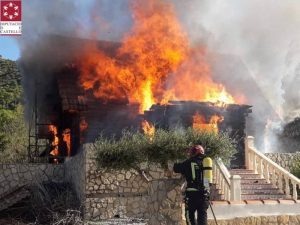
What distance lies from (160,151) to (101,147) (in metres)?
1.89

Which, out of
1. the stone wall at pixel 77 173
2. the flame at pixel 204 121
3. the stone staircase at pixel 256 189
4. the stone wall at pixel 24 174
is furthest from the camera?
the flame at pixel 204 121

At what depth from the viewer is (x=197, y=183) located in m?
8.12

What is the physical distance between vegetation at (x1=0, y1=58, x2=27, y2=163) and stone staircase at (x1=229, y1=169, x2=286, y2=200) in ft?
46.6

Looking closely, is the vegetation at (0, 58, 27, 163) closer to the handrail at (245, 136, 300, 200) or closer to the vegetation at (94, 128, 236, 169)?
the handrail at (245, 136, 300, 200)

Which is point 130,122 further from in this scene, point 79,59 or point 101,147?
point 101,147

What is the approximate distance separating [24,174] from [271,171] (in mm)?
8675

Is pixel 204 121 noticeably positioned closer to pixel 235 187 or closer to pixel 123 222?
pixel 235 187

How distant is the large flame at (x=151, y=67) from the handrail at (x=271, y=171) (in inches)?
125

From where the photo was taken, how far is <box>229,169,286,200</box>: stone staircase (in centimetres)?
1345

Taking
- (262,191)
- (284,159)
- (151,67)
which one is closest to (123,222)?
(262,191)

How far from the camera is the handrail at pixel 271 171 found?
45.6 feet

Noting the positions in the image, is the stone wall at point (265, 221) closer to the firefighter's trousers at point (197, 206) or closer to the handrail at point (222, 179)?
the firefighter's trousers at point (197, 206)

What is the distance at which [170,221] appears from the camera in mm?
8547

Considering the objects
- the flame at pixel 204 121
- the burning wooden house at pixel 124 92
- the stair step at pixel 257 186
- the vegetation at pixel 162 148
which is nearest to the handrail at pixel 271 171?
the stair step at pixel 257 186
